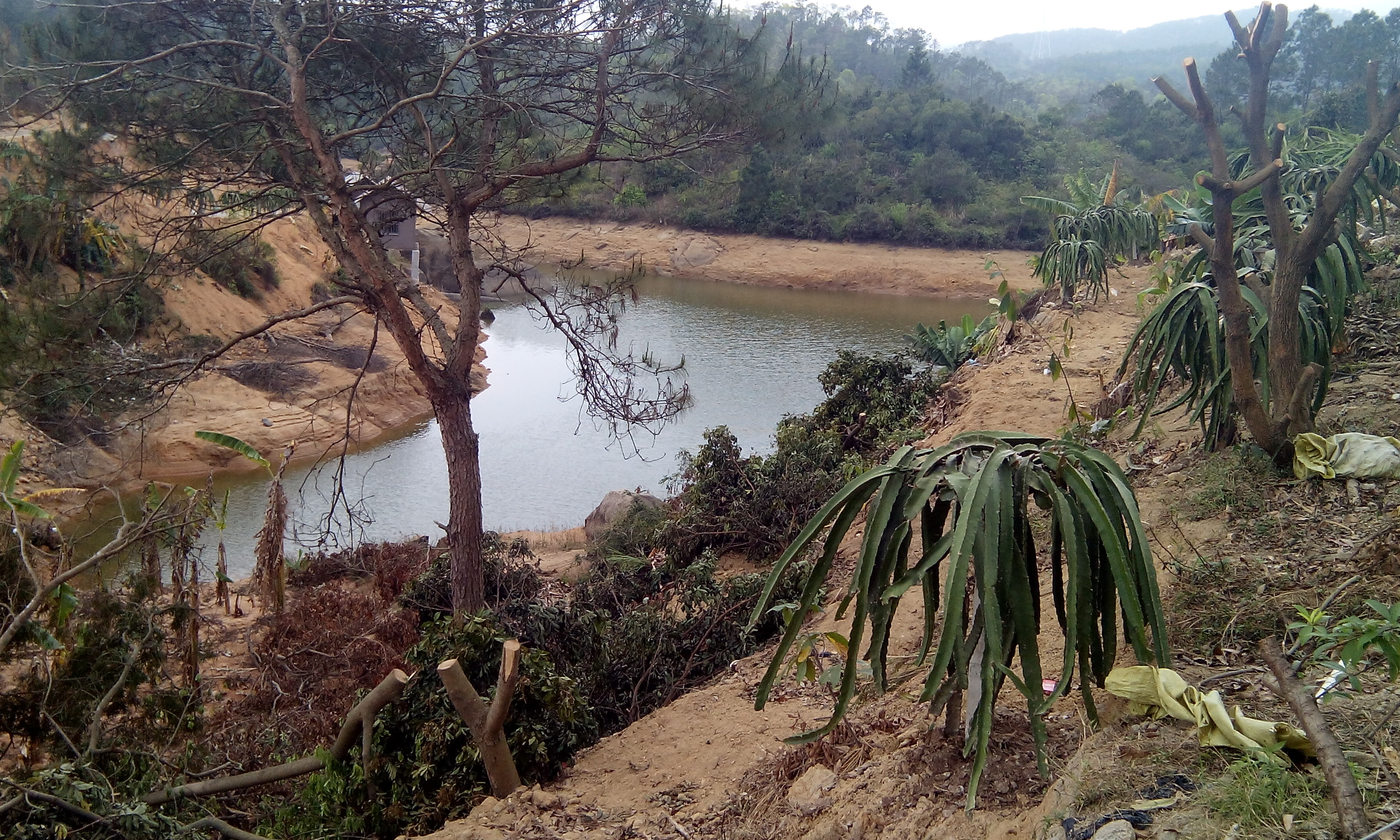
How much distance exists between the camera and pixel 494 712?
400 centimetres

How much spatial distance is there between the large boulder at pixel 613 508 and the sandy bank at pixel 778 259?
20.4 m

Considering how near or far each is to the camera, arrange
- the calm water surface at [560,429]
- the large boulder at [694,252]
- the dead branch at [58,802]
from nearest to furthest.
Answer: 1. the dead branch at [58,802]
2. the calm water surface at [560,429]
3. the large boulder at [694,252]

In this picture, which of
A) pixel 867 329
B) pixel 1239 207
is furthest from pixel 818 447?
pixel 867 329

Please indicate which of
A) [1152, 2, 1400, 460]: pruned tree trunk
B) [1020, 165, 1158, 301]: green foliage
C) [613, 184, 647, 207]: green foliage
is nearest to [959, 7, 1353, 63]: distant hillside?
[613, 184, 647, 207]: green foliage

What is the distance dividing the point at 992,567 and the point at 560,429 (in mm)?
12800

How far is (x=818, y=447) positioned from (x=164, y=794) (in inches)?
254

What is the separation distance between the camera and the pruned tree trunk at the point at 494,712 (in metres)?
3.88

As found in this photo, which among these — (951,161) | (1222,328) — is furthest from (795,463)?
(951,161)

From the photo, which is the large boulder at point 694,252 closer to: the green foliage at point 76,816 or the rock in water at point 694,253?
the rock in water at point 694,253

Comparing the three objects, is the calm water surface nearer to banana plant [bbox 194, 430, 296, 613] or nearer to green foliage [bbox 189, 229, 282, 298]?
banana plant [bbox 194, 430, 296, 613]

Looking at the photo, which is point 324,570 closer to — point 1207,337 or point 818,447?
point 818,447

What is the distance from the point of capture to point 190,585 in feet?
21.2

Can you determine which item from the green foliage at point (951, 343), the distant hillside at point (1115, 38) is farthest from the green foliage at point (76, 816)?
the distant hillside at point (1115, 38)

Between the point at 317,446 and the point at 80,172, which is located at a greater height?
the point at 80,172
